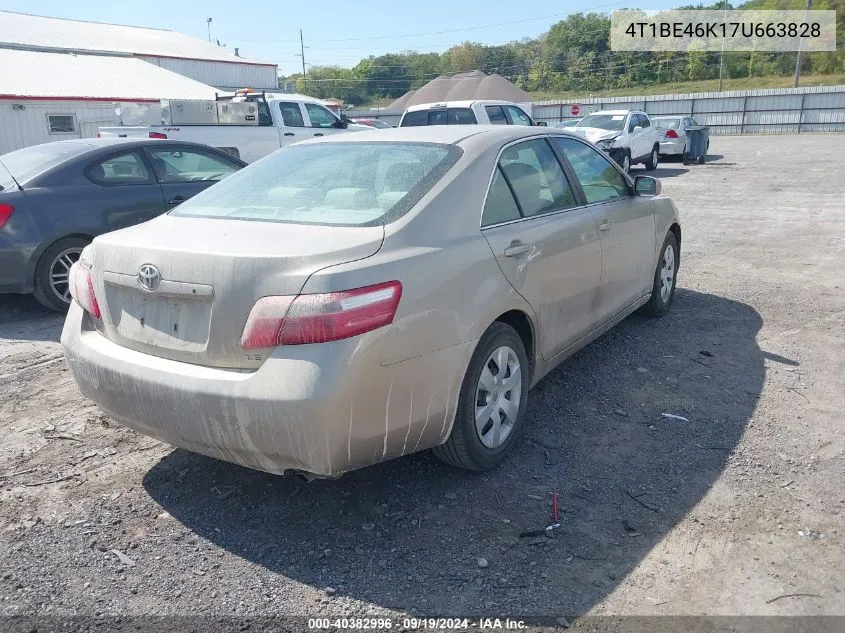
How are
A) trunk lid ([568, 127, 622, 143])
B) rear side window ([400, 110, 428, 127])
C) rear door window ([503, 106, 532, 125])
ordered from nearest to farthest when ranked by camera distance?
rear side window ([400, 110, 428, 127]), rear door window ([503, 106, 532, 125]), trunk lid ([568, 127, 622, 143])

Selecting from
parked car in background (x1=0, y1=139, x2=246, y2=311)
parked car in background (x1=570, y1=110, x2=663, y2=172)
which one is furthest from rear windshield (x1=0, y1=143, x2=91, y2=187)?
parked car in background (x1=570, y1=110, x2=663, y2=172)

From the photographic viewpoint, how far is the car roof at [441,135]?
383 centimetres

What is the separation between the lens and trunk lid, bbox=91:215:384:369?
2.81 metres

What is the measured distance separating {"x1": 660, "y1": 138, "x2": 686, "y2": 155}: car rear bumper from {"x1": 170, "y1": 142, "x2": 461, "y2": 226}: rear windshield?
20672 millimetres

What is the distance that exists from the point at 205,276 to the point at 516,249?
1554mm

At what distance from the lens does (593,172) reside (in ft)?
16.0

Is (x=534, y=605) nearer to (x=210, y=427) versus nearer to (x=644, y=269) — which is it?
(x=210, y=427)

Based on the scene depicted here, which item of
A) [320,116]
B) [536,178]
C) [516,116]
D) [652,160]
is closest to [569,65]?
[652,160]

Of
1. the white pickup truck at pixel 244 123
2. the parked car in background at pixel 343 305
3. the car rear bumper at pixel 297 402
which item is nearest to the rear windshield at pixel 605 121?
the white pickup truck at pixel 244 123

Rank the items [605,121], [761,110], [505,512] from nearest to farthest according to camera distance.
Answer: [505,512] → [605,121] → [761,110]

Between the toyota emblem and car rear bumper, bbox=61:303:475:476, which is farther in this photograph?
the toyota emblem

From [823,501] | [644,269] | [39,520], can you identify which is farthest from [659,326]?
[39,520]

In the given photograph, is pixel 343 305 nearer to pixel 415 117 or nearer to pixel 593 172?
pixel 593 172

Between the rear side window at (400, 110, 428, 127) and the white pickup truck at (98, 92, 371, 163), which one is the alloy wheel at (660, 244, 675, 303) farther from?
the rear side window at (400, 110, 428, 127)
